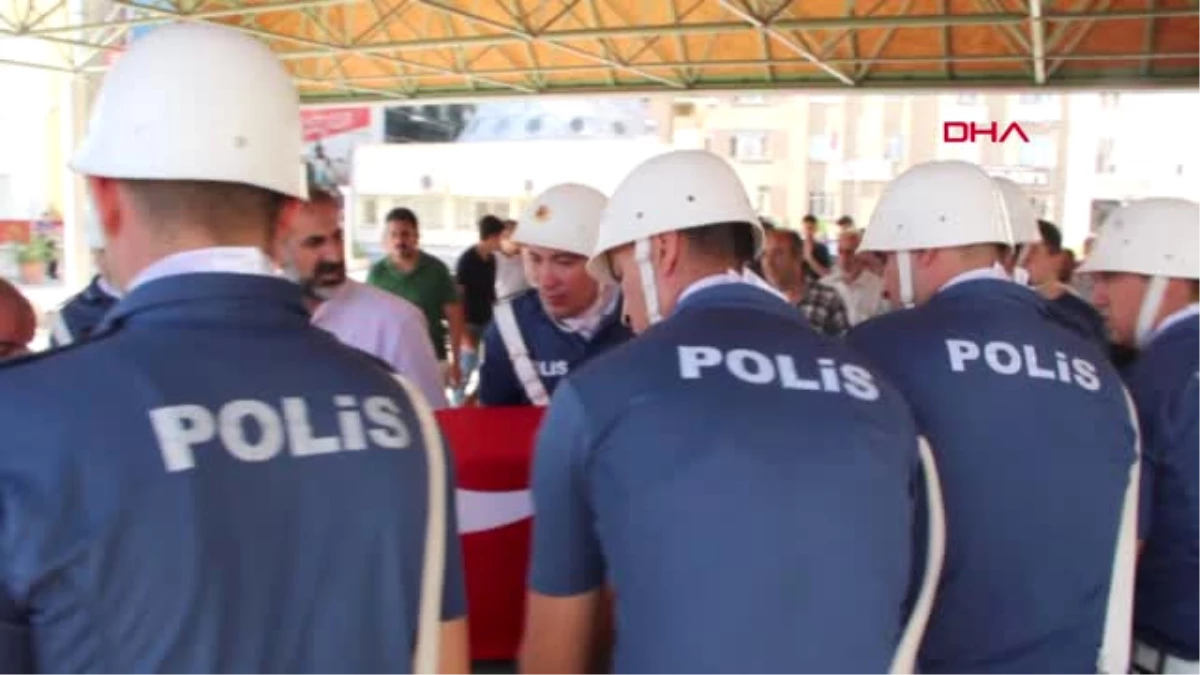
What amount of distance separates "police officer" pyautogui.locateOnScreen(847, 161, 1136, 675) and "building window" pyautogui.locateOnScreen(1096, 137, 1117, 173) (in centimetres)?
2946

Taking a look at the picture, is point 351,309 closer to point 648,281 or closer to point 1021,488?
point 648,281

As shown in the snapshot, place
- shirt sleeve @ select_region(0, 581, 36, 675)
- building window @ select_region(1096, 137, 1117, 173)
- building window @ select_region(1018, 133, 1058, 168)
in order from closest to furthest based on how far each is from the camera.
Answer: shirt sleeve @ select_region(0, 581, 36, 675) < building window @ select_region(1018, 133, 1058, 168) < building window @ select_region(1096, 137, 1117, 173)

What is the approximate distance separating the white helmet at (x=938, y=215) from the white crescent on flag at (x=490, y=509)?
0.94 meters

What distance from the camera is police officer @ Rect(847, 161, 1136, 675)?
188 cm

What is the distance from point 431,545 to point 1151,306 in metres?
1.94

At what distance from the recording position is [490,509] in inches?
86.0

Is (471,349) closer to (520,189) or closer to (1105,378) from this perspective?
(1105,378)

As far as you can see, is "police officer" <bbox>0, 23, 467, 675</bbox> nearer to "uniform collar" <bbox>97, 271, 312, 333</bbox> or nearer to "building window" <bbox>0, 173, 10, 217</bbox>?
"uniform collar" <bbox>97, 271, 312, 333</bbox>

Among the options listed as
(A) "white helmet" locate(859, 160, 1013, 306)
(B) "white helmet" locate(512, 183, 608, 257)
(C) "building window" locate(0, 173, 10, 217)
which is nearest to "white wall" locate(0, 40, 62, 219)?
(C) "building window" locate(0, 173, 10, 217)

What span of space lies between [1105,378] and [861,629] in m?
0.82

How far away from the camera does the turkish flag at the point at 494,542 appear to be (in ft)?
7.02

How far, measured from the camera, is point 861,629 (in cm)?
145

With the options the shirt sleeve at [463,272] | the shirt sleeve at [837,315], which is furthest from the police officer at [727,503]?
the shirt sleeve at [463,272]

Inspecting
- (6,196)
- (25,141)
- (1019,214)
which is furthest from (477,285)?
(6,196)
